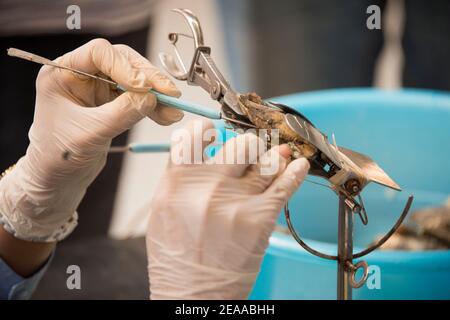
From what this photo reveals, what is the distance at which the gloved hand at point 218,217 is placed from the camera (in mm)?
575

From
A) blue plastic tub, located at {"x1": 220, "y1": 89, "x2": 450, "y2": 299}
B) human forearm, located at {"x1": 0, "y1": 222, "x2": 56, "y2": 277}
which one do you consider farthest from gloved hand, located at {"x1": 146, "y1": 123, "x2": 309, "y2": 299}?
A: blue plastic tub, located at {"x1": 220, "y1": 89, "x2": 450, "y2": 299}

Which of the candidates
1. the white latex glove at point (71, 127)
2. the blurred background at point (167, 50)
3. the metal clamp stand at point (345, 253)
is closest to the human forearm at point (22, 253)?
the white latex glove at point (71, 127)

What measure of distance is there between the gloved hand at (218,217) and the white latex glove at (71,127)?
94mm

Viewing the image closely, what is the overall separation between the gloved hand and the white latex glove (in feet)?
0.31

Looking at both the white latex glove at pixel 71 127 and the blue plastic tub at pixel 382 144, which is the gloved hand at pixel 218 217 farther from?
the blue plastic tub at pixel 382 144

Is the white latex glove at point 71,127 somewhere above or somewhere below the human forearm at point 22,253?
above

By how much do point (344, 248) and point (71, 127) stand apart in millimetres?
316

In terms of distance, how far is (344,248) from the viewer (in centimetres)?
68

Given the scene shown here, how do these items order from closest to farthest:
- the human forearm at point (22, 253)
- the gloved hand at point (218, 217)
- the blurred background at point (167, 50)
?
the gloved hand at point (218, 217), the human forearm at point (22, 253), the blurred background at point (167, 50)

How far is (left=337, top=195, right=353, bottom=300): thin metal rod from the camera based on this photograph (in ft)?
2.20

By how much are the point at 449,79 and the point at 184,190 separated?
1.37 m

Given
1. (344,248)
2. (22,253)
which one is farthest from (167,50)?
(344,248)

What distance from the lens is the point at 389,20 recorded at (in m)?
1.78

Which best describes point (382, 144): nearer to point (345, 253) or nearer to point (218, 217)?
point (345, 253)
